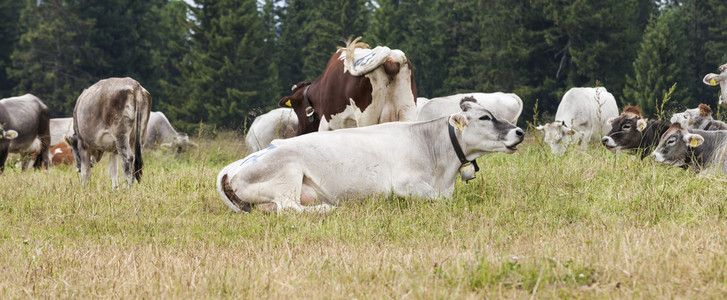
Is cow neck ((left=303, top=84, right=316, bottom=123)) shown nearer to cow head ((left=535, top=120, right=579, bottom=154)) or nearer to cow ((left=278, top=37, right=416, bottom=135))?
cow ((left=278, top=37, right=416, bottom=135))

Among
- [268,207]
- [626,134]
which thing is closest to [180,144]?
[626,134]

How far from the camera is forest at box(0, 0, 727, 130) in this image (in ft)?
113

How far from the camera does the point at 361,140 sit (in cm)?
659

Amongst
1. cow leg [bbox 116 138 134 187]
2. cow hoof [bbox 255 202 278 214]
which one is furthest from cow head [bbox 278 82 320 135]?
cow hoof [bbox 255 202 278 214]

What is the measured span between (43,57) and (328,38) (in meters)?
16.6

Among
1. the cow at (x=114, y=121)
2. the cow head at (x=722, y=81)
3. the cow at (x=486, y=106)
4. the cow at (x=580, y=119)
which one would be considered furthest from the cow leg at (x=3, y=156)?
the cow head at (x=722, y=81)

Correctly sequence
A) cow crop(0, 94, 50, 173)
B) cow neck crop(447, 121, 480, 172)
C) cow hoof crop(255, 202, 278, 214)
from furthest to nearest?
cow crop(0, 94, 50, 173) < cow neck crop(447, 121, 480, 172) < cow hoof crop(255, 202, 278, 214)

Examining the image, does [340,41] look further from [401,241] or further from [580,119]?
[401,241]

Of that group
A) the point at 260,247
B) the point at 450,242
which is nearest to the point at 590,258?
the point at 450,242

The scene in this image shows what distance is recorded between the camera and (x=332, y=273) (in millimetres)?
3816

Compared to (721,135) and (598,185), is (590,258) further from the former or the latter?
(721,135)

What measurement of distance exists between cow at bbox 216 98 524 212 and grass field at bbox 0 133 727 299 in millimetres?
212

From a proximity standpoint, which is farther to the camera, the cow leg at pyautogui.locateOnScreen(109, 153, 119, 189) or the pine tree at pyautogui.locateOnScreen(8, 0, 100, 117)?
the pine tree at pyautogui.locateOnScreen(8, 0, 100, 117)

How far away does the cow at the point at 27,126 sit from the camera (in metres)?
12.7
